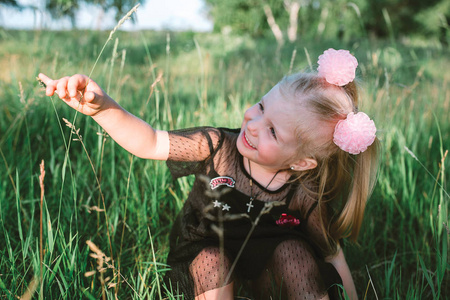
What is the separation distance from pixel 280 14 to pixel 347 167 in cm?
2595

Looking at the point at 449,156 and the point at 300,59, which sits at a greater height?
the point at 300,59

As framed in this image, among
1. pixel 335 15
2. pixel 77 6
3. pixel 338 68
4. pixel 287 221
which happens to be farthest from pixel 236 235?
pixel 335 15

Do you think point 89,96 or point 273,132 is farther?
point 273,132

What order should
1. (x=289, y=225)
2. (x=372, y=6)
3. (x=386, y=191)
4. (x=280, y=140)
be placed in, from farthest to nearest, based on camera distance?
1. (x=372, y=6)
2. (x=386, y=191)
3. (x=289, y=225)
4. (x=280, y=140)

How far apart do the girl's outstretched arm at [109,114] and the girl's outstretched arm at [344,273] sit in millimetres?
793

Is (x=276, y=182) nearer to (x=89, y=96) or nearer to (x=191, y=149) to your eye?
(x=191, y=149)

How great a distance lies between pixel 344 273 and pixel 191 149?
30.9 inches

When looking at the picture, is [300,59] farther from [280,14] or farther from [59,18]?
[280,14]

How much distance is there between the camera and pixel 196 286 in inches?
51.1

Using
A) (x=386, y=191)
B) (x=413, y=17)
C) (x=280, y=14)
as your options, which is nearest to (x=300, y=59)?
(x=386, y=191)

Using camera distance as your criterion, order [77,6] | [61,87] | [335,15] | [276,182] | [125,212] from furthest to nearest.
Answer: [335,15], [77,6], [276,182], [125,212], [61,87]

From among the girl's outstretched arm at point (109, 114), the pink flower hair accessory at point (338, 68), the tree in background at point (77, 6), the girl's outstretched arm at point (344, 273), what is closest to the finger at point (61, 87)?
the girl's outstretched arm at point (109, 114)

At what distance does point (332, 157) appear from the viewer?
57.3 inches

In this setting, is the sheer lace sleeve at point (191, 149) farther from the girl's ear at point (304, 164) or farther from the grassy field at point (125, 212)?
the girl's ear at point (304, 164)
